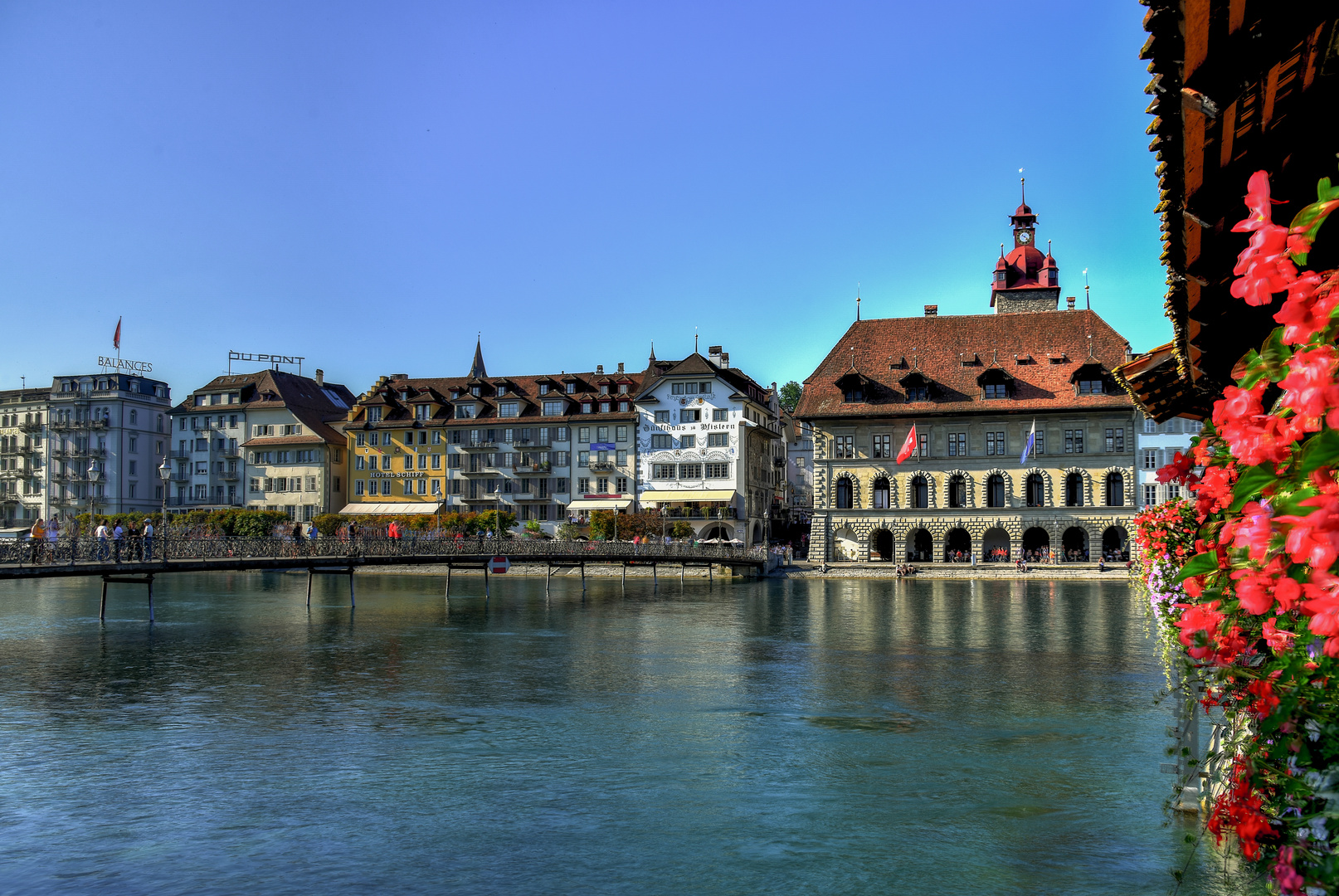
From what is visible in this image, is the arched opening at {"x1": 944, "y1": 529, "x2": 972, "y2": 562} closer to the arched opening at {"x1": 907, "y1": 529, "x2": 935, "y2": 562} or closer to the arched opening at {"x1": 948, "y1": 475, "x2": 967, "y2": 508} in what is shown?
the arched opening at {"x1": 907, "y1": 529, "x2": 935, "y2": 562}

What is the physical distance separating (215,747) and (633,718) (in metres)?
7.54

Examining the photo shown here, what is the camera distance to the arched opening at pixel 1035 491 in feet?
229

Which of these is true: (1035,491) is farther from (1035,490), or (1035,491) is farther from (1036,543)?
(1036,543)

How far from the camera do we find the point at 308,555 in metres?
50.5

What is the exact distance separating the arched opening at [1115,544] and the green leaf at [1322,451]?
7071cm

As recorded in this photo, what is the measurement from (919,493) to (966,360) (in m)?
9.54

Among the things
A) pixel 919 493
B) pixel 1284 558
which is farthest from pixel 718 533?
pixel 1284 558

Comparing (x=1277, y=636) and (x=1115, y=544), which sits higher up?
(x=1277, y=636)

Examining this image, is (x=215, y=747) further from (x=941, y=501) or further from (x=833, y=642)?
(x=941, y=501)

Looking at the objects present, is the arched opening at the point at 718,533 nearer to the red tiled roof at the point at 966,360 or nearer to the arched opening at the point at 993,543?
the red tiled roof at the point at 966,360

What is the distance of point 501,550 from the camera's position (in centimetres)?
6100

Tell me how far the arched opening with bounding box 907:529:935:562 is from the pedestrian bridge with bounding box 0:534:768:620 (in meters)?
9.97

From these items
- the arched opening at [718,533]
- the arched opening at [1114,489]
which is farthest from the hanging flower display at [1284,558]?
the arched opening at [718,533]

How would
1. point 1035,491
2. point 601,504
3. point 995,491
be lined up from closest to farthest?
point 1035,491 → point 995,491 → point 601,504
